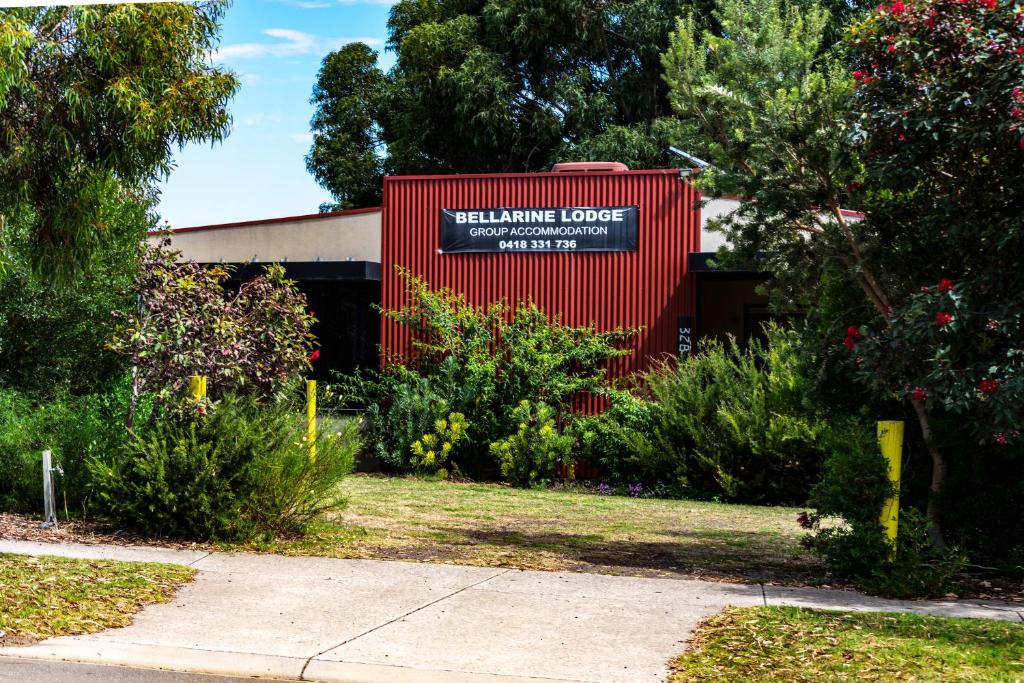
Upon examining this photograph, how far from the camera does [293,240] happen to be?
22312 millimetres

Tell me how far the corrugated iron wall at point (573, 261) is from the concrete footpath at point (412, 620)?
32.7 feet

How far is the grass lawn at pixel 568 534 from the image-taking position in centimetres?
991

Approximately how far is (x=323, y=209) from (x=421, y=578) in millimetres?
31042

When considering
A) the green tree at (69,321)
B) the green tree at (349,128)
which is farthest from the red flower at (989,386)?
the green tree at (349,128)

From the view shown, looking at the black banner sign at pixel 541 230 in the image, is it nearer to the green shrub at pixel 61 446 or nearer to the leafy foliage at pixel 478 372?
the leafy foliage at pixel 478 372

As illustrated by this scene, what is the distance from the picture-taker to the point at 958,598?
8.60 meters

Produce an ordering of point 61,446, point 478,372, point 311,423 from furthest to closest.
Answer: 1. point 478,372
2. point 311,423
3. point 61,446

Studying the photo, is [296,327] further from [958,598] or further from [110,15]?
[958,598]

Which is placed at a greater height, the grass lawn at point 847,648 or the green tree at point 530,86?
the green tree at point 530,86

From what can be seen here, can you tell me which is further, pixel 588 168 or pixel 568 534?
pixel 588 168

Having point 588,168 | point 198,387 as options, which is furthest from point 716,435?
point 198,387

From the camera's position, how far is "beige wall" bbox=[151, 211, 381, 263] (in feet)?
71.5

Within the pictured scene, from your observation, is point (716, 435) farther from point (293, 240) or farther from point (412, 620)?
point (412, 620)

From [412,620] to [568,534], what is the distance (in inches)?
180
